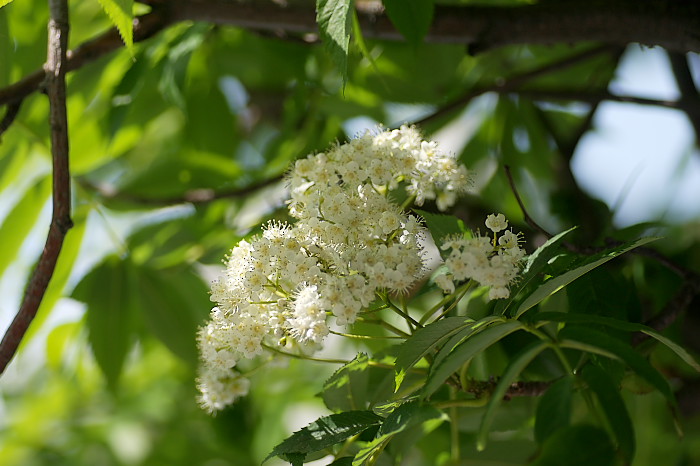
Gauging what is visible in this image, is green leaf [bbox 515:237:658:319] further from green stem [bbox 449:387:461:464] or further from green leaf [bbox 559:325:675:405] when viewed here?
green stem [bbox 449:387:461:464]

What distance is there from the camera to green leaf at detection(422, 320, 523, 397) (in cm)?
64

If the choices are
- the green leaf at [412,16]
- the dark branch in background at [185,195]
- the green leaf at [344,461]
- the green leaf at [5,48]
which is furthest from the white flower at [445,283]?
the green leaf at [5,48]

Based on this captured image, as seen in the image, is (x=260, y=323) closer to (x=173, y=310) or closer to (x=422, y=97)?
(x=173, y=310)

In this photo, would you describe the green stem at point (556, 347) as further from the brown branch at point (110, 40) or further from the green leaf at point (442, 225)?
the brown branch at point (110, 40)

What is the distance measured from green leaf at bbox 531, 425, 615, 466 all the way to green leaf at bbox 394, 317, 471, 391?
0.15 meters

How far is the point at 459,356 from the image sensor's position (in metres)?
0.65

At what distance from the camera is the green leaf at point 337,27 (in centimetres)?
78

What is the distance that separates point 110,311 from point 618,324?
3.49 feet

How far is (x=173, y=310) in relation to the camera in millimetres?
1478

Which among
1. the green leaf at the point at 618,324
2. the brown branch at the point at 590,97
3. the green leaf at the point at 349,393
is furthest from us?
the brown branch at the point at 590,97

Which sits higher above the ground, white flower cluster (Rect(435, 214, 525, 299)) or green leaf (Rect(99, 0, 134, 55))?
green leaf (Rect(99, 0, 134, 55))

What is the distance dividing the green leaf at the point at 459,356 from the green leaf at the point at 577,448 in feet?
0.33

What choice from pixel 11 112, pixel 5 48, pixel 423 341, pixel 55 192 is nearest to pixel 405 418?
pixel 423 341

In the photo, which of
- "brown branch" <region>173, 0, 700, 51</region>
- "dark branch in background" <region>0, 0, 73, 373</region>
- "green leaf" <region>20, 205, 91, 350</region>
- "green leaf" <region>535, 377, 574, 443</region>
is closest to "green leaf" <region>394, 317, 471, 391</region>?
"green leaf" <region>535, 377, 574, 443</region>
